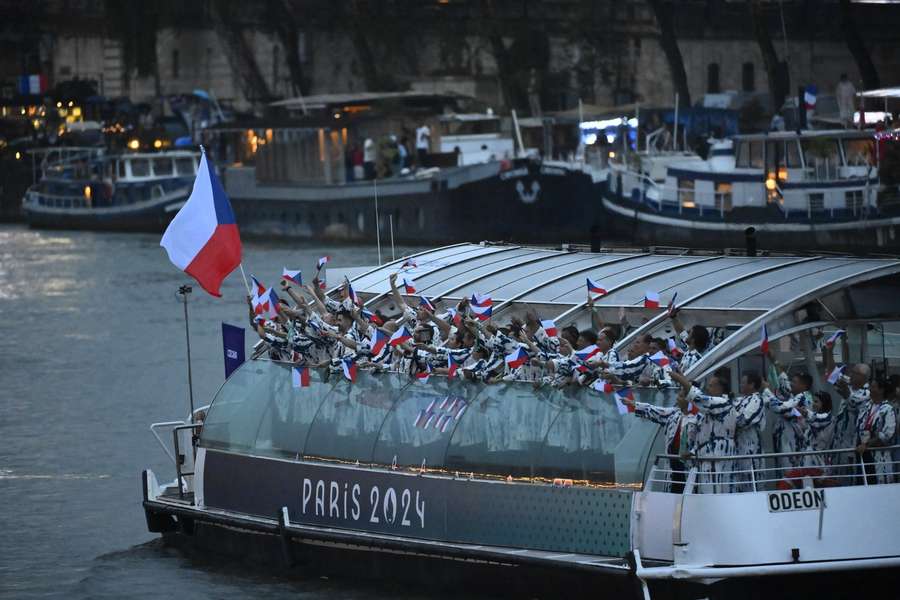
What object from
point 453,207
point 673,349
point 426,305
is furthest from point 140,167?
point 673,349

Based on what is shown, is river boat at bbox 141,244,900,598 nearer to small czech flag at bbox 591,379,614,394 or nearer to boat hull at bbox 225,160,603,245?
small czech flag at bbox 591,379,614,394

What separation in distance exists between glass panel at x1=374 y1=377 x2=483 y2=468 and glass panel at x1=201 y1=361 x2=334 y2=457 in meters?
0.87

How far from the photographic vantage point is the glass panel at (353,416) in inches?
671

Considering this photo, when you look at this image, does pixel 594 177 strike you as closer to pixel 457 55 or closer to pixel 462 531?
pixel 457 55

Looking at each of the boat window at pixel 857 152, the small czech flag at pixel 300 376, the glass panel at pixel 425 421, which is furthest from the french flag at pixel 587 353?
the boat window at pixel 857 152

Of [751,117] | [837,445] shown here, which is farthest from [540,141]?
[837,445]

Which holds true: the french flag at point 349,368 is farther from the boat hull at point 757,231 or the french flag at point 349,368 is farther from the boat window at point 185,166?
the boat window at point 185,166

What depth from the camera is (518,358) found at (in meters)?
15.8

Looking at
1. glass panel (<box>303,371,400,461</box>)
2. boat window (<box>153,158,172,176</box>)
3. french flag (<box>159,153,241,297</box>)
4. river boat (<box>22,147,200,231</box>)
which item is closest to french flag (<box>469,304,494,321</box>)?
glass panel (<box>303,371,400,461</box>)

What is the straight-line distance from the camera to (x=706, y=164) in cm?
5059

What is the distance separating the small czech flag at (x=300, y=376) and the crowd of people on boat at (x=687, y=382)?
541 mm

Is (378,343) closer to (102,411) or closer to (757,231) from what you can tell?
(102,411)

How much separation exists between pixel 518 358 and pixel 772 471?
2106mm

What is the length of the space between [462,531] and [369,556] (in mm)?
1202
